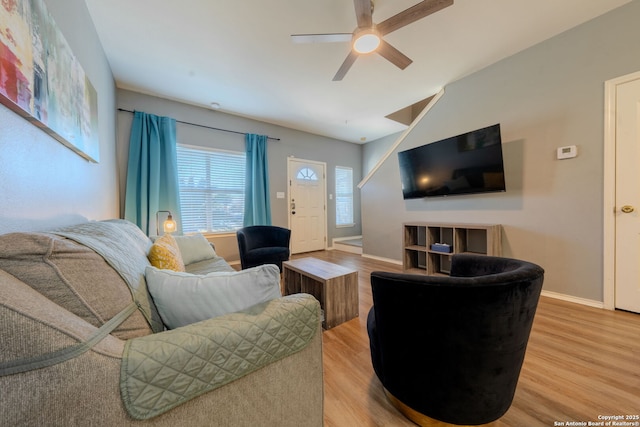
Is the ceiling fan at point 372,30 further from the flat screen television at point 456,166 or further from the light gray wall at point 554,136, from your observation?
the light gray wall at point 554,136

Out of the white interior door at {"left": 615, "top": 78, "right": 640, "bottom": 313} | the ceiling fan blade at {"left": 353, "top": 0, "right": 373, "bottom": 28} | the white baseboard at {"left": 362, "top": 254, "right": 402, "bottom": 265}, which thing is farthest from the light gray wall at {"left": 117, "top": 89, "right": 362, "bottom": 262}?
the white interior door at {"left": 615, "top": 78, "right": 640, "bottom": 313}

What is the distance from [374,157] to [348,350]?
491 cm

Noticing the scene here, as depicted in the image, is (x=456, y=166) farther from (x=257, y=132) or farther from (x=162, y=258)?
(x=257, y=132)

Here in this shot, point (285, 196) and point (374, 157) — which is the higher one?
point (374, 157)

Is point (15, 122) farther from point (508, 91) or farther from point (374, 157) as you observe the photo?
point (374, 157)

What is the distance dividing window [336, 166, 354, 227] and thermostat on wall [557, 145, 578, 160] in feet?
12.7

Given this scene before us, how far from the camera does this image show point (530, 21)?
210 centimetres

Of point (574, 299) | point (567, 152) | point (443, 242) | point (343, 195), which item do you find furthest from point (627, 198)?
point (343, 195)

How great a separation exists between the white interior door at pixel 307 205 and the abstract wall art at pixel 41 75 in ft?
11.1

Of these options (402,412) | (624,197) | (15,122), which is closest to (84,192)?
(15,122)

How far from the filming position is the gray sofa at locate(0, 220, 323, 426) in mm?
453

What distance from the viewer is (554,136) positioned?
2338 millimetres

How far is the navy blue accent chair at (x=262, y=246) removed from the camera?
9.78ft

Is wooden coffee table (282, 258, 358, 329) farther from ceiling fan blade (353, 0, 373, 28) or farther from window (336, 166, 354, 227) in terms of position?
window (336, 166, 354, 227)
